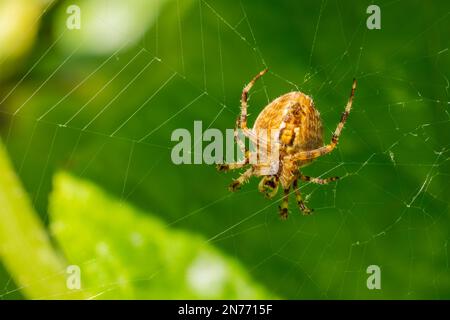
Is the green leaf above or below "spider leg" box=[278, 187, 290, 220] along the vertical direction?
Answer: below

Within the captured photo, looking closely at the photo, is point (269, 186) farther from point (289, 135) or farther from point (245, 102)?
point (245, 102)

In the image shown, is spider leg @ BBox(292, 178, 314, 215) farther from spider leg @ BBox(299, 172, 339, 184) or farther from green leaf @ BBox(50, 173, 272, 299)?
green leaf @ BBox(50, 173, 272, 299)

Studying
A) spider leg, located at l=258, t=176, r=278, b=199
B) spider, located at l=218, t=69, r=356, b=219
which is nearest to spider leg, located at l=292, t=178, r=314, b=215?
spider, located at l=218, t=69, r=356, b=219

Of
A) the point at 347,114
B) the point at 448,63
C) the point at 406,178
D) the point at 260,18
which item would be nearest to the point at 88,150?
the point at 260,18

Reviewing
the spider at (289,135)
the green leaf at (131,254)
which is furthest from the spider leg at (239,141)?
the green leaf at (131,254)

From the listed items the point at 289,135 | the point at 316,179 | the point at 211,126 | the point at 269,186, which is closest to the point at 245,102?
the point at 211,126

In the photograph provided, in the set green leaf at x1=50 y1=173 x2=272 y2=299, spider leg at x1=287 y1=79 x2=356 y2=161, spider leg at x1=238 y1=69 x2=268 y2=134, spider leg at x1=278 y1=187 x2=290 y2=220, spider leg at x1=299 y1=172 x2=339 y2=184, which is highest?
spider leg at x1=238 y1=69 x2=268 y2=134
